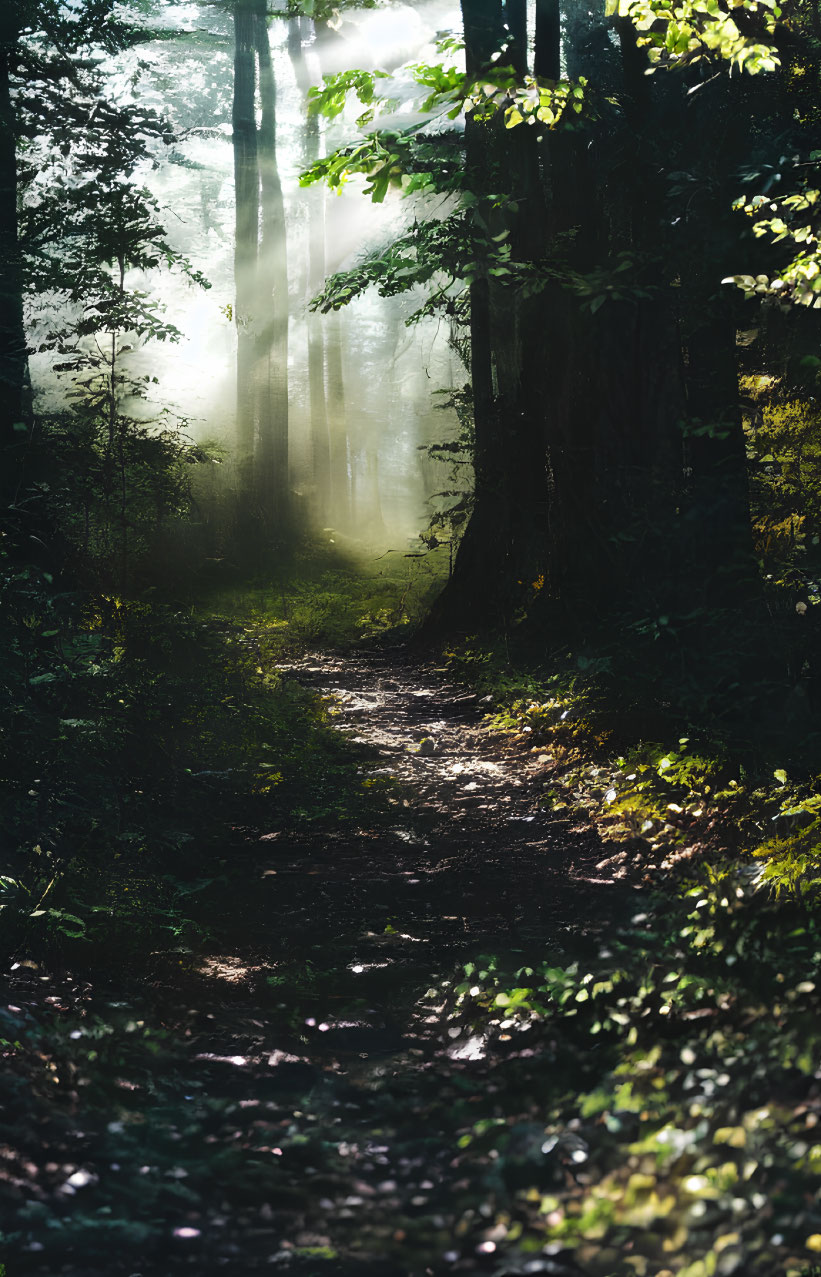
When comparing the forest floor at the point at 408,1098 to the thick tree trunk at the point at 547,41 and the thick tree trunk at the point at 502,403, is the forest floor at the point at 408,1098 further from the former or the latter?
the thick tree trunk at the point at 547,41

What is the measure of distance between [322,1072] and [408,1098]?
0.38 meters

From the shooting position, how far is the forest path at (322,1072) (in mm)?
2514

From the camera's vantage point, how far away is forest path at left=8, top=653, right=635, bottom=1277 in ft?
8.25

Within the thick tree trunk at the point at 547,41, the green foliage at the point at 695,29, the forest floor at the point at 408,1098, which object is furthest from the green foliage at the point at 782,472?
the thick tree trunk at the point at 547,41

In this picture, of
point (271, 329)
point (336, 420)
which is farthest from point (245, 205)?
point (336, 420)

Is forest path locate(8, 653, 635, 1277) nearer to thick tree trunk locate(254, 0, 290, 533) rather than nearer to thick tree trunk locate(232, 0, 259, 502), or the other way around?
thick tree trunk locate(254, 0, 290, 533)

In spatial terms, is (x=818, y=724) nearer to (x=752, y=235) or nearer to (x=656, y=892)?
(x=656, y=892)

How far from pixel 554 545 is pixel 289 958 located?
5875 millimetres

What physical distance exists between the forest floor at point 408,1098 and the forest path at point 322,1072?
11mm

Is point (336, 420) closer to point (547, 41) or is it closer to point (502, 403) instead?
point (502, 403)

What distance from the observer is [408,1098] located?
323cm

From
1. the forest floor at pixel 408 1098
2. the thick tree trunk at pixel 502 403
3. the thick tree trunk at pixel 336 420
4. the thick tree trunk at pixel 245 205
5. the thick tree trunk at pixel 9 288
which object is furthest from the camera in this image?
the thick tree trunk at pixel 336 420

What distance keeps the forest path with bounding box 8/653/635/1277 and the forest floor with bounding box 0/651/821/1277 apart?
0.01 metres

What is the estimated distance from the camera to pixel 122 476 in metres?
12.6
